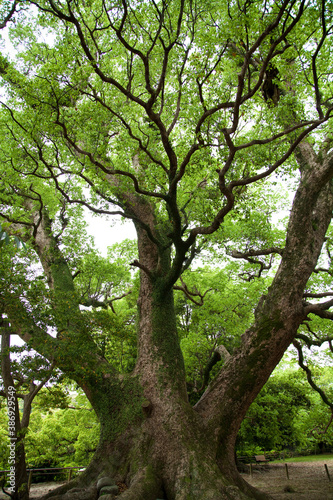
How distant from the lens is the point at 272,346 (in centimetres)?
571

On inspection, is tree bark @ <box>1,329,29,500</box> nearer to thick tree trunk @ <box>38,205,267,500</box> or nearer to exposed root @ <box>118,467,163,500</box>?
thick tree trunk @ <box>38,205,267,500</box>

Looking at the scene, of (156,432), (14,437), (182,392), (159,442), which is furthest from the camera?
(182,392)

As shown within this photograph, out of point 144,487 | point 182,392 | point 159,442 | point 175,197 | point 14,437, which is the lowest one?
point 144,487

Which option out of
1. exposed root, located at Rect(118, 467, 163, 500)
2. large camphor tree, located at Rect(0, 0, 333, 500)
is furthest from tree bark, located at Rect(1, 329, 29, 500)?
exposed root, located at Rect(118, 467, 163, 500)

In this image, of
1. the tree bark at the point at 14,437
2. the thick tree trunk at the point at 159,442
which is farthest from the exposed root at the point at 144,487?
the tree bark at the point at 14,437

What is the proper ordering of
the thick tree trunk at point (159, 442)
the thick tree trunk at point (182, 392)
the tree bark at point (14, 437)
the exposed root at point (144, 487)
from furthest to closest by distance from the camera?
1. the tree bark at point (14, 437)
2. the thick tree trunk at point (182, 392)
3. the thick tree trunk at point (159, 442)
4. the exposed root at point (144, 487)

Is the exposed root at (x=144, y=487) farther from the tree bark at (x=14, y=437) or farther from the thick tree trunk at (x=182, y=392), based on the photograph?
the tree bark at (x=14, y=437)

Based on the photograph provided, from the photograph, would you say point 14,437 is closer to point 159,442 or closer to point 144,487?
point 144,487

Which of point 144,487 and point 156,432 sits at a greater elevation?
point 156,432

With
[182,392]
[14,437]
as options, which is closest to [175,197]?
[182,392]

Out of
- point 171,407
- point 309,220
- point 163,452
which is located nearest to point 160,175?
point 309,220

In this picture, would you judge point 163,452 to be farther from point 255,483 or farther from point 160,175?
point 255,483

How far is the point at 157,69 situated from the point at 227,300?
267 inches

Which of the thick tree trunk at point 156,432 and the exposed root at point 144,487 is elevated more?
the thick tree trunk at point 156,432
